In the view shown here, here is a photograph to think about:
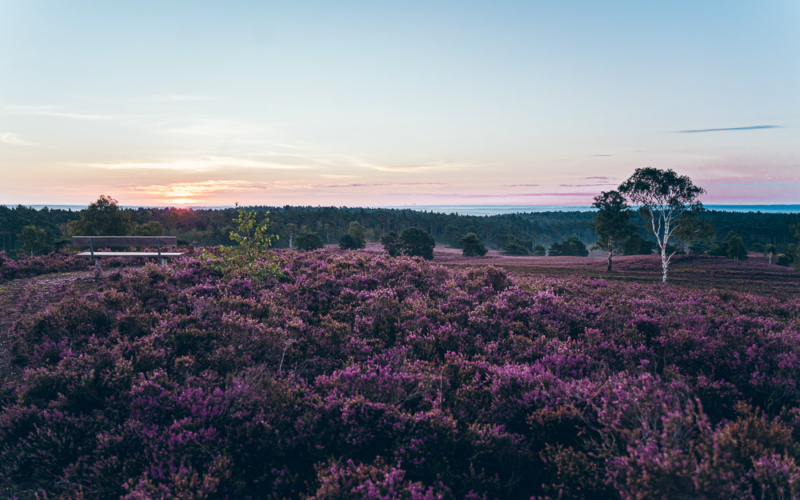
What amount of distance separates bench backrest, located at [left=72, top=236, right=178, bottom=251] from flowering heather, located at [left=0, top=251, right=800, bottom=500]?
24.1 ft

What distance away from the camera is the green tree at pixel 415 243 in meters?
64.1

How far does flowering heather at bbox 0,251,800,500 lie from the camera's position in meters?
3.68

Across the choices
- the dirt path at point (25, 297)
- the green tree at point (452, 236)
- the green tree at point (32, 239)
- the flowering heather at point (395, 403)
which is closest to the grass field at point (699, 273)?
the flowering heather at point (395, 403)

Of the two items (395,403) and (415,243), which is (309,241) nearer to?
(415,243)

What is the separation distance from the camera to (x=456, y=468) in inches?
160

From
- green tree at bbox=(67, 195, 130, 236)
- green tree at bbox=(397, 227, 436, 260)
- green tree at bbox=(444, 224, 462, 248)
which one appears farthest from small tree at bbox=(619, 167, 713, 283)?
green tree at bbox=(444, 224, 462, 248)

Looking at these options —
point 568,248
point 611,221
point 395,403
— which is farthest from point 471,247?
point 395,403

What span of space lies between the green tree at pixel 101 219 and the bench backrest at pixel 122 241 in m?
44.9

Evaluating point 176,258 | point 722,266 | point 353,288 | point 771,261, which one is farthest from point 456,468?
point 771,261

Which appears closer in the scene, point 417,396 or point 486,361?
point 417,396

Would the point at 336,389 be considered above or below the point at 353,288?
below

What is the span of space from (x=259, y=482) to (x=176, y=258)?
12859mm

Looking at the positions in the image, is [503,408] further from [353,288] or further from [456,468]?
[353,288]

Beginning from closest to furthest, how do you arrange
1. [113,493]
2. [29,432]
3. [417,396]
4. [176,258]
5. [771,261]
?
[113,493] → [29,432] → [417,396] → [176,258] → [771,261]
